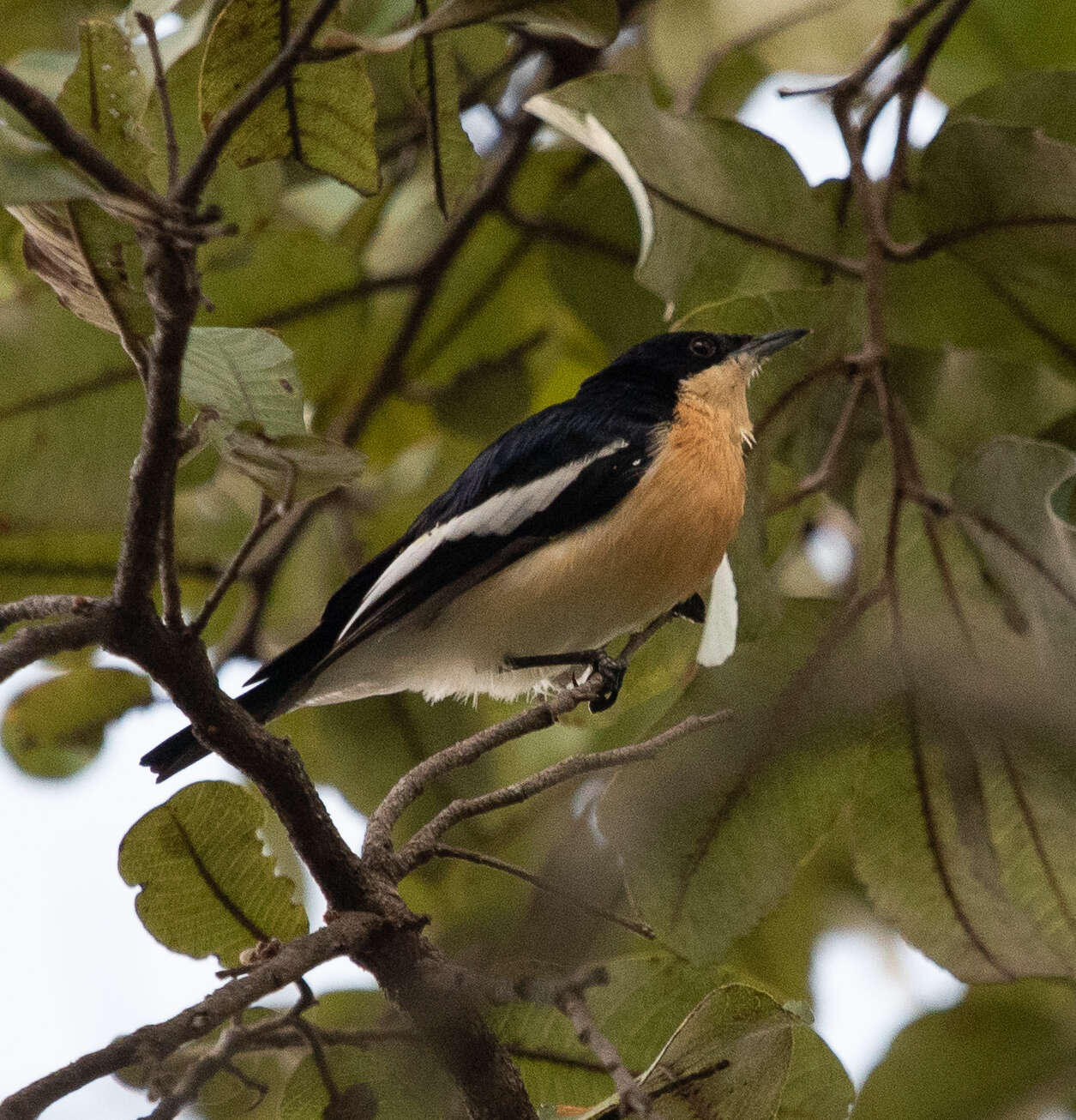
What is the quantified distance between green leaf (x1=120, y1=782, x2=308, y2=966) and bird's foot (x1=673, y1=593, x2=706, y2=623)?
107 centimetres

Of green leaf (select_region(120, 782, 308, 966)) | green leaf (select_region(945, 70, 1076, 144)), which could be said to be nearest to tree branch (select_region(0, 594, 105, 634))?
green leaf (select_region(120, 782, 308, 966))

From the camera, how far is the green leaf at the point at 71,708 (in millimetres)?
2869

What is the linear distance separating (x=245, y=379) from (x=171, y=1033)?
0.67 metres

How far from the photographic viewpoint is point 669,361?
10.2 feet

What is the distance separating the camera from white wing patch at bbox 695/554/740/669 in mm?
2012

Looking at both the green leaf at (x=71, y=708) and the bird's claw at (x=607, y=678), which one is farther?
the green leaf at (x=71, y=708)

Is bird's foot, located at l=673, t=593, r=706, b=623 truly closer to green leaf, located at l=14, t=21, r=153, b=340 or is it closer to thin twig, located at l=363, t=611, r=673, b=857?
thin twig, located at l=363, t=611, r=673, b=857

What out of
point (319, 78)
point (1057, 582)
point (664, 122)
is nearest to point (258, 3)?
point (319, 78)

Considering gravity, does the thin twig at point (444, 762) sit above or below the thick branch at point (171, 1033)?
above

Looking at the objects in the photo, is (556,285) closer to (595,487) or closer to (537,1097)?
(595,487)

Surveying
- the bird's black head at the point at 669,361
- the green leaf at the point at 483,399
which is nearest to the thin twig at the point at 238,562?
the bird's black head at the point at 669,361

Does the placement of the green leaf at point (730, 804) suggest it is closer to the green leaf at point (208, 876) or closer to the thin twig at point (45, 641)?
the green leaf at point (208, 876)

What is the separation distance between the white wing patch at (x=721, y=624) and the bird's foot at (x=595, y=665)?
26 centimetres

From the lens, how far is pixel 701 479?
8.71ft
